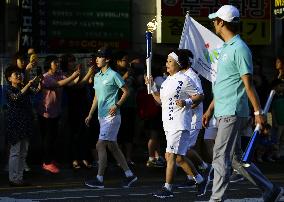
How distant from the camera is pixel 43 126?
524 inches

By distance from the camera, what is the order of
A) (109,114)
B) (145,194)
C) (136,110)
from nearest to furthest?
(145,194), (109,114), (136,110)

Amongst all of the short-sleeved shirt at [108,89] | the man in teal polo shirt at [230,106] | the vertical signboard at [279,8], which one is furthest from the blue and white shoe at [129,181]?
the vertical signboard at [279,8]

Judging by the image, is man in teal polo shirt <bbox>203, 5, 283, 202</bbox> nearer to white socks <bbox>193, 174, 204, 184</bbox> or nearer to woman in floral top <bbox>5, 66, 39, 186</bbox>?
white socks <bbox>193, 174, 204, 184</bbox>

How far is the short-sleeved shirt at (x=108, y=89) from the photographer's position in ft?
36.9

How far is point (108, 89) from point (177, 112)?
1.82 meters

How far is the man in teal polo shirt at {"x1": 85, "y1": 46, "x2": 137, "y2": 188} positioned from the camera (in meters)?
11.2

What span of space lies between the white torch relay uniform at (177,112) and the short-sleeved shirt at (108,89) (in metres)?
1.43

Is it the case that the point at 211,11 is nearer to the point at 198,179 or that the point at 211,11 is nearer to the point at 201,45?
the point at 201,45

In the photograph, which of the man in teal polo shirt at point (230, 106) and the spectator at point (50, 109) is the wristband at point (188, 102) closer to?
the man in teal polo shirt at point (230, 106)

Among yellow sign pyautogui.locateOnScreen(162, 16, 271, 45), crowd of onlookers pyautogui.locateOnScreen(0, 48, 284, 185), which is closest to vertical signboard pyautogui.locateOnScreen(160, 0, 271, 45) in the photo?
yellow sign pyautogui.locateOnScreen(162, 16, 271, 45)

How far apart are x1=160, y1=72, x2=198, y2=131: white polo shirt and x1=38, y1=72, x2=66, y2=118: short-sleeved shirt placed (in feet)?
12.0

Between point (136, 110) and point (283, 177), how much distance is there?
3.18m

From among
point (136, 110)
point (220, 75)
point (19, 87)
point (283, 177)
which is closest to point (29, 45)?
point (136, 110)

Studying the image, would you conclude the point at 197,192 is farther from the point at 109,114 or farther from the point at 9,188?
the point at 9,188
